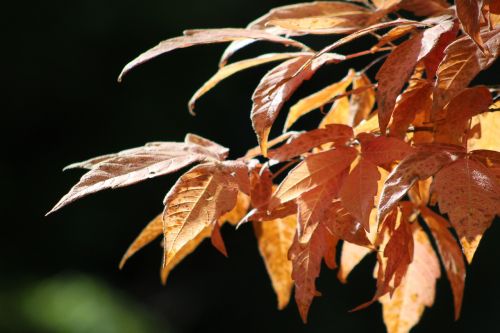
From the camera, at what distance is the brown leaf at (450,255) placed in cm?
72

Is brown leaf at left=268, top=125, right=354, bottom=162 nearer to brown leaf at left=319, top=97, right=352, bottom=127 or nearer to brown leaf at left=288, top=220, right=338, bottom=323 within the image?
brown leaf at left=288, top=220, right=338, bottom=323

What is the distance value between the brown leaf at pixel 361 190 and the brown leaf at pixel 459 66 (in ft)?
0.24

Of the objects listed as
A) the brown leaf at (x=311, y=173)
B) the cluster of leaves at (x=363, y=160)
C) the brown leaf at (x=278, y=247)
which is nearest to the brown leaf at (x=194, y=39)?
the cluster of leaves at (x=363, y=160)

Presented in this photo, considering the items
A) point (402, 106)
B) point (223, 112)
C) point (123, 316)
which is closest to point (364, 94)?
point (402, 106)

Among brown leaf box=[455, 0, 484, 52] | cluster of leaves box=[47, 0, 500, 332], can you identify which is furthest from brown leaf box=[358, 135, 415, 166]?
brown leaf box=[455, 0, 484, 52]

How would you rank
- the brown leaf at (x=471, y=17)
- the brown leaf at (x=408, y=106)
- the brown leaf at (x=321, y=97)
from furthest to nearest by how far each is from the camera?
the brown leaf at (x=321, y=97), the brown leaf at (x=408, y=106), the brown leaf at (x=471, y=17)

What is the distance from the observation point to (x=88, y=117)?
4148 millimetres

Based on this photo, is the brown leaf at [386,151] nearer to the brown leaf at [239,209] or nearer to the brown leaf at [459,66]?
the brown leaf at [459,66]

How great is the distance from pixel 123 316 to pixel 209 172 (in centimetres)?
222

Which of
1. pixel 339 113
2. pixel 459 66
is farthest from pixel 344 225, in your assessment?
pixel 339 113

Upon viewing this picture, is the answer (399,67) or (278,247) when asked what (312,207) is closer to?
(399,67)

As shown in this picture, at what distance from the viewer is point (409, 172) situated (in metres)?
0.55

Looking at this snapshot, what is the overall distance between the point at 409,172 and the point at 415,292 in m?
0.30

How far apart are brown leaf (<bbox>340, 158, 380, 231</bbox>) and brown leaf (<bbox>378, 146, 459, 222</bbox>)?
3 centimetres
